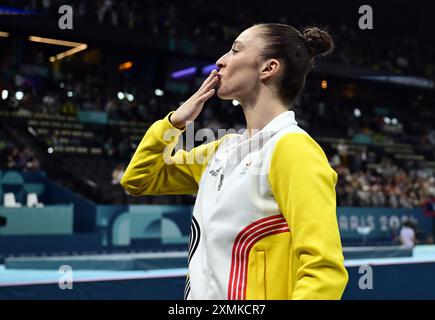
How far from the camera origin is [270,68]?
159 centimetres

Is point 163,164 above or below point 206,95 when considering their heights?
below

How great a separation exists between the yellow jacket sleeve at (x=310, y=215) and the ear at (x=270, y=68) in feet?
0.87

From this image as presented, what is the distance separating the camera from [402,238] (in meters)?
10.7

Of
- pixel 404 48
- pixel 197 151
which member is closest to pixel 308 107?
pixel 404 48

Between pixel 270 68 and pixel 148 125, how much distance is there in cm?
1367

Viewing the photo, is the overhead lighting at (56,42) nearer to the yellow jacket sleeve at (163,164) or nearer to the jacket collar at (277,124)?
the yellow jacket sleeve at (163,164)

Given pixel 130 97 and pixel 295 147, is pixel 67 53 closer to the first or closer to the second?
pixel 130 97

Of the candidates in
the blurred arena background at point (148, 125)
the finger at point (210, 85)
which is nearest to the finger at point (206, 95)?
the finger at point (210, 85)

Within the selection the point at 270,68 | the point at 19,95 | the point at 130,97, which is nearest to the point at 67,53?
Answer: the point at 130,97

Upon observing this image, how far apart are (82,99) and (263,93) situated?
1343 centimetres

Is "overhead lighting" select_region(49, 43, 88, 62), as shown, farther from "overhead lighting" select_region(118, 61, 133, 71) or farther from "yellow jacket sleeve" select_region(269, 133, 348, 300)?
"yellow jacket sleeve" select_region(269, 133, 348, 300)

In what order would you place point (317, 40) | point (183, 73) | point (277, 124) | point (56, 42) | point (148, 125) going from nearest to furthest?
Result: 1. point (277, 124)
2. point (317, 40)
3. point (148, 125)
4. point (56, 42)
5. point (183, 73)

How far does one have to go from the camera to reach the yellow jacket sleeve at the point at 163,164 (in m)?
1.72

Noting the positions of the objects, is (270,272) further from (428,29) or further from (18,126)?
(428,29)
